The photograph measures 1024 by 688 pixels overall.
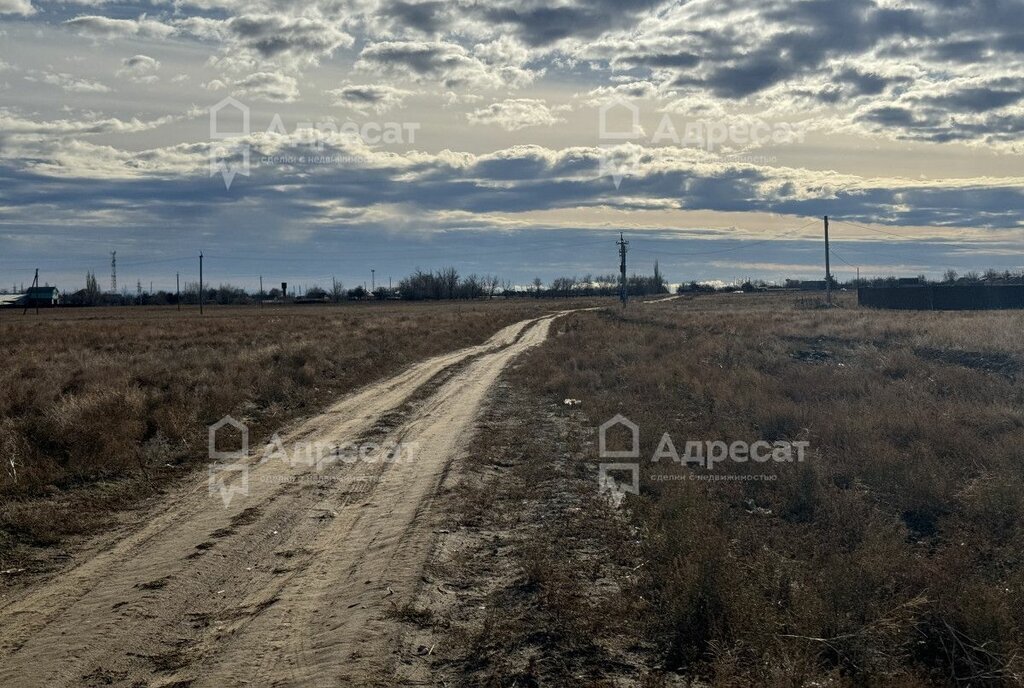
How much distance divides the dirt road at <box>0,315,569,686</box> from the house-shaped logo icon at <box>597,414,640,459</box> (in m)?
2.77

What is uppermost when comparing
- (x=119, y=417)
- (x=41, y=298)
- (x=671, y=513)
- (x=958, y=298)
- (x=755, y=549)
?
(x=41, y=298)

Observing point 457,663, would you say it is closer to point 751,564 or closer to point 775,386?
point 751,564

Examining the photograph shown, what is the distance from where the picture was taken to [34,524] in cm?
960

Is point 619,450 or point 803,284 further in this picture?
point 803,284

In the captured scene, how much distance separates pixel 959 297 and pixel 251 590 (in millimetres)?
80246

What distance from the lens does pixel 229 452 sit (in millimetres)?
14492

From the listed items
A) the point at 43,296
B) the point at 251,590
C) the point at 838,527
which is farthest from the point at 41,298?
the point at 838,527

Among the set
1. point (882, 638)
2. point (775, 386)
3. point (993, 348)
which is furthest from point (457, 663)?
point (993, 348)

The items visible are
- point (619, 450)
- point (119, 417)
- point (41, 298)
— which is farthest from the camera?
point (41, 298)

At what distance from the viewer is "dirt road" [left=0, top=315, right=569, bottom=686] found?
611cm

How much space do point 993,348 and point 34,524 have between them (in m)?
27.3

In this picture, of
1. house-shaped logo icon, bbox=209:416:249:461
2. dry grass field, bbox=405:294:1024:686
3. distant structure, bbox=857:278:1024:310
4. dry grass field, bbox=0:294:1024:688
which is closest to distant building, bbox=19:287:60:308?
distant structure, bbox=857:278:1024:310

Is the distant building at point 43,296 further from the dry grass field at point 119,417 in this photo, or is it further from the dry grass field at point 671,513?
the dry grass field at point 671,513

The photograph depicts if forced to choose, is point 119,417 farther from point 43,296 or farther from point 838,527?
point 43,296
